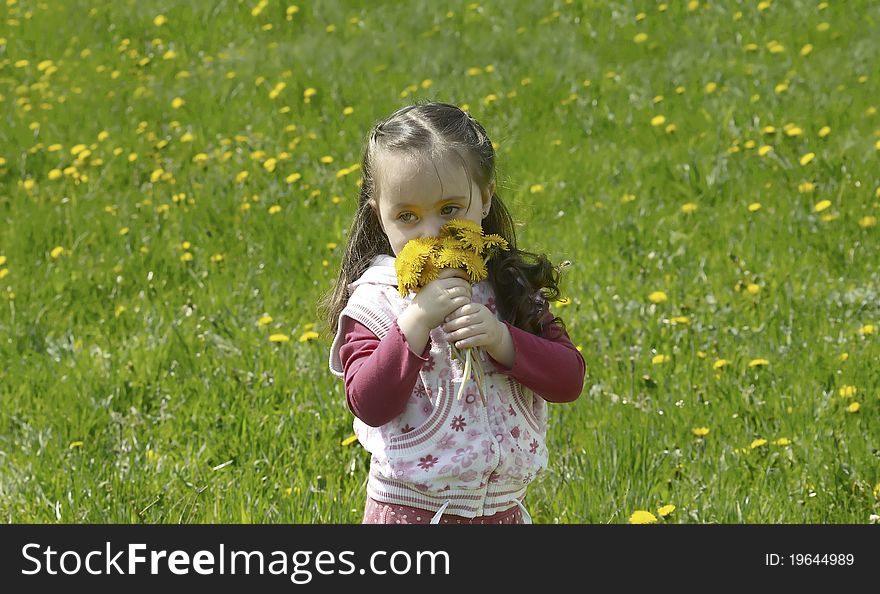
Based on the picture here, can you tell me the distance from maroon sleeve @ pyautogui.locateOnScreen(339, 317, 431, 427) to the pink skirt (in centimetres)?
22

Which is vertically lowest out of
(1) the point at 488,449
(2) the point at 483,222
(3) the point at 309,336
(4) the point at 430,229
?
(1) the point at 488,449

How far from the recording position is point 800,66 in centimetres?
662

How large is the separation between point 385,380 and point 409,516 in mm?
346

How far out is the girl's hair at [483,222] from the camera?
2.24m

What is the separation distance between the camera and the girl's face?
2.18 metres

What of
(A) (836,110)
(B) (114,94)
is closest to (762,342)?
(A) (836,110)

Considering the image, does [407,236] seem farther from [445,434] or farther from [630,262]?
[630,262]

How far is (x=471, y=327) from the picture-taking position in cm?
215

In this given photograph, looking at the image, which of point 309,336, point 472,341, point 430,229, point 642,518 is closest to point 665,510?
point 642,518

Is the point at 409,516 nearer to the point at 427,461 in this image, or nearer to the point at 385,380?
the point at 427,461

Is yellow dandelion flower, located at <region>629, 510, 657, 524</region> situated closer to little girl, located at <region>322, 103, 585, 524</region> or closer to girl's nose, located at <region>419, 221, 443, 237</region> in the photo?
little girl, located at <region>322, 103, 585, 524</region>

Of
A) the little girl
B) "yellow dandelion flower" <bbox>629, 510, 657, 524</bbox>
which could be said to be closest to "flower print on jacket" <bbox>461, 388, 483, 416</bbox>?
the little girl

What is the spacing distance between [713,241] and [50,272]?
2.83 metres

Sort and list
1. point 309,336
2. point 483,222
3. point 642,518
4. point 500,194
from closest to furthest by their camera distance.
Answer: point 483,222 < point 500,194 < point 642,518 < point 309,336
